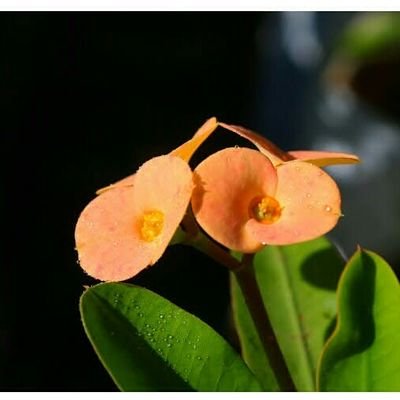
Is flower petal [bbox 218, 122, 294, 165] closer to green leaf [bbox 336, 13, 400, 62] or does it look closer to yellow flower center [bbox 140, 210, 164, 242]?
yellow flower center [bbox 140, 210, 164, 242]

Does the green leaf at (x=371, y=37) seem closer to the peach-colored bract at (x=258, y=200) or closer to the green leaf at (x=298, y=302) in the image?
the green leaf at (x=298, y=302)

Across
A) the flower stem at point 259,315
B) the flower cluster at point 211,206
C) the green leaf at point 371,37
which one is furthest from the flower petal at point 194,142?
the green leaf at point 371,37

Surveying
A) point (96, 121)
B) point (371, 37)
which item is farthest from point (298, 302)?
point (96, 121)

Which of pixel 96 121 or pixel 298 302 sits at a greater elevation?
pixel 298 302

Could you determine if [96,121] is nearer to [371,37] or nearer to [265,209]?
[371,37]

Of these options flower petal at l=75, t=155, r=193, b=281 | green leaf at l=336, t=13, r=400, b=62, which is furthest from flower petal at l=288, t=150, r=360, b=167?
green leaf at l=336, t=13, r=400, b=62
